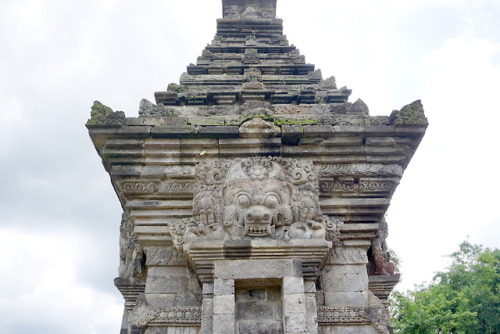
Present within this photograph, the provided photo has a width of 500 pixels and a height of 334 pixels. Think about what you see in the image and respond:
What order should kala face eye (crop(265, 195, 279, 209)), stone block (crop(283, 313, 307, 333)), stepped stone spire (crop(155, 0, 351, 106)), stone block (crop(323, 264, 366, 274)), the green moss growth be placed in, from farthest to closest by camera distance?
the green moss growth, stepped stone spire (crop(155, 0, 351, 106)), stone block (crop(323, 264, 366, 274)), kala face eye (crop(265, 195, 279, 209)), stone block (crop(283, 313, 307, 333))

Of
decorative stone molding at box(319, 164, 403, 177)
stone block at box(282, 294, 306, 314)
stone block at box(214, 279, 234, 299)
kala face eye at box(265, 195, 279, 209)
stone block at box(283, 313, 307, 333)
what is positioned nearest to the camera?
stone block at box(283, 313, 307, 333)

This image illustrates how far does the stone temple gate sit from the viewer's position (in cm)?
450

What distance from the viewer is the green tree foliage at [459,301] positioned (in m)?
17.4

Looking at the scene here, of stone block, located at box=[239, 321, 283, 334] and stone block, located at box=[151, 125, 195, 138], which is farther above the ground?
stone block, located at box=[151, 125, 195, 138]

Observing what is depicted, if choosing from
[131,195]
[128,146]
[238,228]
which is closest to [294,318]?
[238,228]

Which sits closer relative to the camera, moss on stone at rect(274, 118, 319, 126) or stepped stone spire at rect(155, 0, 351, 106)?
moss on stone at rect(274, 118, 319, 126)

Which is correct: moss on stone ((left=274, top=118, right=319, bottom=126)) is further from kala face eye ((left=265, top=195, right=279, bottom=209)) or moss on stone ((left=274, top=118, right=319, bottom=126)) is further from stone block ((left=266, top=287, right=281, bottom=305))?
stone block ((left=266, top=287, right=281, bottom=305))

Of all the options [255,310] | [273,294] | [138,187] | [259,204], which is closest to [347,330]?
[273,294]

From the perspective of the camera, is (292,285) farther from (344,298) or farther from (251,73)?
(251,73)

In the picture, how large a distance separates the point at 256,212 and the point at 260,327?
1231 millimetres

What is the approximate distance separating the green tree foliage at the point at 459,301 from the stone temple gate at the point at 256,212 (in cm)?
1372

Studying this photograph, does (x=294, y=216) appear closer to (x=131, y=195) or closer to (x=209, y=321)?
(x=209, y=321)

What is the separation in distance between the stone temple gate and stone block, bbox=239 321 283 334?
0.04 ft

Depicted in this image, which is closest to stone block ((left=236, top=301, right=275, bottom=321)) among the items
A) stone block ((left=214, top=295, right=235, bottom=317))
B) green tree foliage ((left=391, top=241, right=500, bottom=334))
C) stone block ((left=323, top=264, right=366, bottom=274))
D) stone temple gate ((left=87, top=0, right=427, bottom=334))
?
stone temple gate ((left=87, top=0, right=427, bottom=334))
